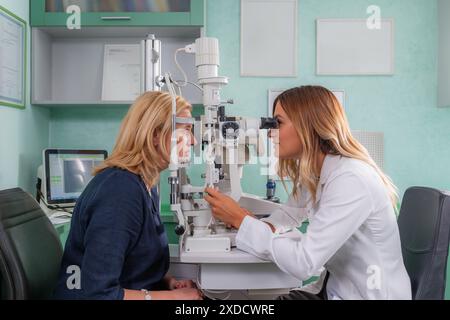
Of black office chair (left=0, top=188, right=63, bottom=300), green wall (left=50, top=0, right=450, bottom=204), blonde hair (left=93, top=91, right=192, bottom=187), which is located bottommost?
black office chair (left=0, top=188, right=63, bottom=300)

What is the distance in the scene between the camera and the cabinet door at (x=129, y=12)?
2.41m

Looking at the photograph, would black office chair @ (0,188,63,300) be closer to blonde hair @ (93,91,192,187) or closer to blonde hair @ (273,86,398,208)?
blonde hair @ (93,91,192,187)

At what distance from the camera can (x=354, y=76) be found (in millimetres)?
2713

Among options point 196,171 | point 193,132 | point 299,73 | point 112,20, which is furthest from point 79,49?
point 193,132

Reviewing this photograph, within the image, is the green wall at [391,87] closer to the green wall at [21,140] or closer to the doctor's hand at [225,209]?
the green wall at [21,140]

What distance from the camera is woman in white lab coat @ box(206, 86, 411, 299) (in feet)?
3.85

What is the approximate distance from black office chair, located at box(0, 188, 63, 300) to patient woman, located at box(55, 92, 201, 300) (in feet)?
0.34

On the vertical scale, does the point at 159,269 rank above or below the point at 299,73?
below

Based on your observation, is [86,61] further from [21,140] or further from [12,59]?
[21,140]

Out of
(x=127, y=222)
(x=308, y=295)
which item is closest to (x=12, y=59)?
(x=127, y=222)

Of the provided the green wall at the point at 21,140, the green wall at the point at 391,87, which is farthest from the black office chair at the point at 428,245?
the green wall at the point at 21,140

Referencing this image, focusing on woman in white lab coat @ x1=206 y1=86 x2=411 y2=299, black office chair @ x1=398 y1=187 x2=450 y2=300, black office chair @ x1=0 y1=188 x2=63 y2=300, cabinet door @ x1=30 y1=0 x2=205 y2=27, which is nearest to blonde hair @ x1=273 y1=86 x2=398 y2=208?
woman in white lab coat @ x1=206 y1=86 x2=411 y2=299

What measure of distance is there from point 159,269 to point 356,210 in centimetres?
58

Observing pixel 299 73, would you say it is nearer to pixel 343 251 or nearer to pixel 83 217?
pixel 343 251
